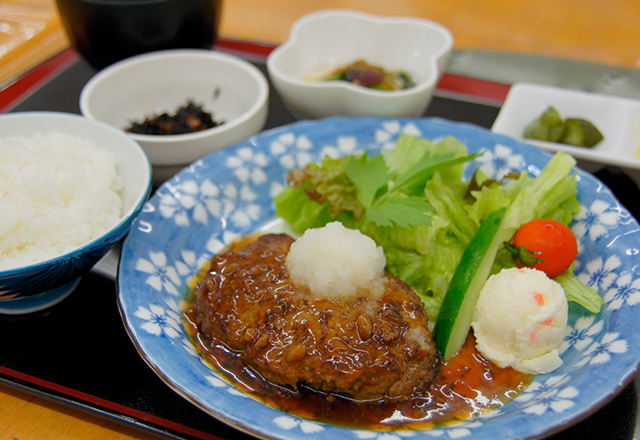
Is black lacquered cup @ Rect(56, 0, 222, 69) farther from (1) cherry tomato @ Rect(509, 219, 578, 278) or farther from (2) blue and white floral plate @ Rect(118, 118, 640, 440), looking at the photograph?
(1) cherry tomato @ Rect(509, 219, 578, 278)

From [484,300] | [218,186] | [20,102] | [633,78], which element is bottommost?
[20,102]

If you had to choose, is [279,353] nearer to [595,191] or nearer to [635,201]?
[595,191]

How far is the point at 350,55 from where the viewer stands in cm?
376

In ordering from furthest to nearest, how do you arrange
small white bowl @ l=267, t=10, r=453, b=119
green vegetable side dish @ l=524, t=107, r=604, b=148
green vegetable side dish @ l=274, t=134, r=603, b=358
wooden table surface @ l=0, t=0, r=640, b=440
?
wooden table surface @ l=0, t=0, r=640, b=440
small white bowl @ l=267, t=10, r=453, b=119
green vegetable side dish @ l=524, t=107, r=604, b=148
green vegetable side dish @ l=274, t=134, r=603, b=358

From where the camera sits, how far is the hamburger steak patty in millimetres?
1729

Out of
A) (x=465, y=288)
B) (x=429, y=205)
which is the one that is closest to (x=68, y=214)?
(x=429, y=205)

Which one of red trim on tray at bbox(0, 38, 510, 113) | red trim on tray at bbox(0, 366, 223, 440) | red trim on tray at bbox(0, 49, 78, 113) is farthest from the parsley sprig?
red trim on tray at bbox(0, 49, 78, 113)

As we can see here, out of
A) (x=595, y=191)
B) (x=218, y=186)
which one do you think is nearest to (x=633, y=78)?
(x=595, y=191)

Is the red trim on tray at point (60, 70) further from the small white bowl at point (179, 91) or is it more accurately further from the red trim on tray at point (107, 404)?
the red trim on tray at point (107, 404)

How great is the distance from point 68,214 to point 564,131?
8.80ft

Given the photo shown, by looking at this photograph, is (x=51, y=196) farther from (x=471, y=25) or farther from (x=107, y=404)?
(x=471, y=25)

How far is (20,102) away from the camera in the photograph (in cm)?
349

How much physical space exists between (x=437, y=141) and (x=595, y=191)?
33.3 inches

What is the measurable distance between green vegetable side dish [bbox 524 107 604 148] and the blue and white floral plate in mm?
317
